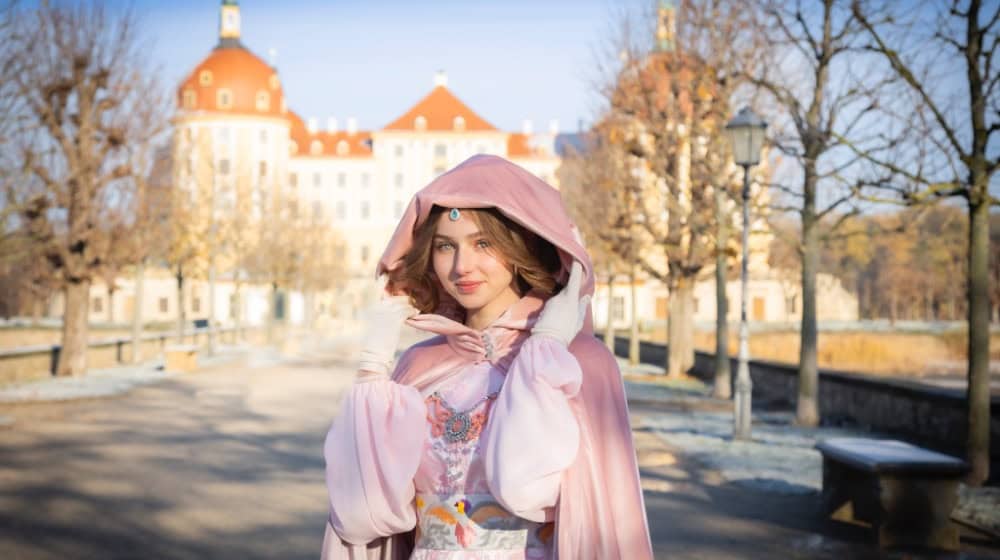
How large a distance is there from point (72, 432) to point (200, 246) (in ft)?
84.8

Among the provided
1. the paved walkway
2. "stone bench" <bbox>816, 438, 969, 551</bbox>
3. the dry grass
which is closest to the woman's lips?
the paved walkway

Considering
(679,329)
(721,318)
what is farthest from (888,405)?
(679,329)

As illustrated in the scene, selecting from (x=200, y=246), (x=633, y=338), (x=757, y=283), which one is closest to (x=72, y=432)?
(x=633, y=338)

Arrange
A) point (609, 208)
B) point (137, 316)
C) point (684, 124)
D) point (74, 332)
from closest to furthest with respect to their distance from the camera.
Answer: point (684, 124), point (74, 332), point (137, 316), point (609, 208)

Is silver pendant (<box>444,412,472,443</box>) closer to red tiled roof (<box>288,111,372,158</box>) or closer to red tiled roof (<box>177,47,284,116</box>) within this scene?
red tiled roof (<box>177,47,284,116</box>)

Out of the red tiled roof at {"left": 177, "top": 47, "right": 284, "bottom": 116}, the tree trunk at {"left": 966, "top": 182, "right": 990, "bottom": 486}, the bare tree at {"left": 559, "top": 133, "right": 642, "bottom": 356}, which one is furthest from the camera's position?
the red tiled roof at {"left": 177, "top": 47, "right": 284, "bottom": 116}

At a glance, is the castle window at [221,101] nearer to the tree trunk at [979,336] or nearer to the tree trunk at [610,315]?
the tree trunk at [610,315]

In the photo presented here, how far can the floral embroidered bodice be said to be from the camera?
110 inches

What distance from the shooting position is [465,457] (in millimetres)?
2840

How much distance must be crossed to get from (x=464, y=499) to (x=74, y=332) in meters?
23.4

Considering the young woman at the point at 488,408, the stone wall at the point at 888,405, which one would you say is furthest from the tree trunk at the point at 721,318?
the young woman at the point at 488,408

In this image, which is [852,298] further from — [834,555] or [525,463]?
[525,463]

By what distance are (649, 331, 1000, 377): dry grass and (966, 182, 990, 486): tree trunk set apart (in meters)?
16.9

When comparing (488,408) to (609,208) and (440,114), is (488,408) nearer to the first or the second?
(609,208)
